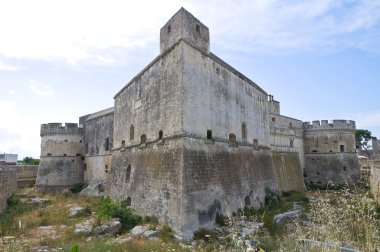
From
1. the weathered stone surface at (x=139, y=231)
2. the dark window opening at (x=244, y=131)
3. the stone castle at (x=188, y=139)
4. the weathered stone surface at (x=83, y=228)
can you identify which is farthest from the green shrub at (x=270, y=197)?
the weathered stone surface at (x=83, y=228)

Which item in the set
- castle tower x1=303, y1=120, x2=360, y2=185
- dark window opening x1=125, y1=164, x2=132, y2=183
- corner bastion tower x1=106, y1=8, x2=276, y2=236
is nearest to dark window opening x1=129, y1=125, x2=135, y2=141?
corner bastion tower x1=106, y1=8, x2=276, y2=236

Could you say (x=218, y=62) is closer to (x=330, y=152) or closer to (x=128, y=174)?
(x=128, y=174)

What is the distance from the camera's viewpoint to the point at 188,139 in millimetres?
11508

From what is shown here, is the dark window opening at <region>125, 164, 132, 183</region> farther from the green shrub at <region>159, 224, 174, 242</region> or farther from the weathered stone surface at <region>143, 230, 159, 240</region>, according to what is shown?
the weathered stone surface at <region>143, 230, 159, 240</region>

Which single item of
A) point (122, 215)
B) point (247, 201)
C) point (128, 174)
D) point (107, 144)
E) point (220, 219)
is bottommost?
point (220, 219)

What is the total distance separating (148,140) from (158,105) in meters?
1.98

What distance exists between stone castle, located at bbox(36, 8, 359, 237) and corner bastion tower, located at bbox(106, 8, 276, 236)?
0.14ft

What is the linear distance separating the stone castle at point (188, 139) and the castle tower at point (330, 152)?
6470 mm

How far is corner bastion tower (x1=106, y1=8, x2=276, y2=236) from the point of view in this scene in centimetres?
1128

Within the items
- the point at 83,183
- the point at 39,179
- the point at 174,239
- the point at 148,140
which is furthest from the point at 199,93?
the point at 39,179

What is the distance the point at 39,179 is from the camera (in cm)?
2430

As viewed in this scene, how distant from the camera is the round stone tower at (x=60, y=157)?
79.7 ft

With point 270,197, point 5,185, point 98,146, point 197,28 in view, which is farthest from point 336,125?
point 5,185

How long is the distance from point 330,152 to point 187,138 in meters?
21.6
